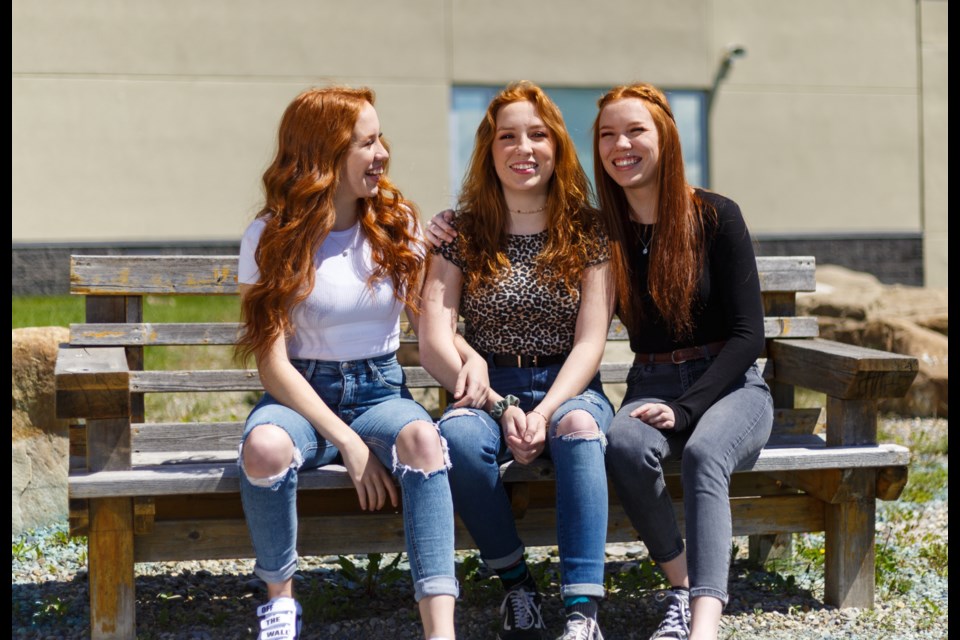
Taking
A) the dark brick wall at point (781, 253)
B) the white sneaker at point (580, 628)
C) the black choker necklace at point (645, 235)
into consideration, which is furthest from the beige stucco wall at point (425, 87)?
the white sneaker at point (580, 628)

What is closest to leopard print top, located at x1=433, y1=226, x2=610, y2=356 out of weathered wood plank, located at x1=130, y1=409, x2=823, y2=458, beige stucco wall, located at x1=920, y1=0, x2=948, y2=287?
weathered wood plank, located at x1=130, y1=409, x2=823, y2=458

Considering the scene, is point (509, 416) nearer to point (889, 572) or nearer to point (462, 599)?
point (462, 599)

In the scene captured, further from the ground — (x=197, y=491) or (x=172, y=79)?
(x=172, y=79)

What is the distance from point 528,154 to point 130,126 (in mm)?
7872

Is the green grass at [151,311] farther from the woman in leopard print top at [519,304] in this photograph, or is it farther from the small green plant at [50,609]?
the woman in leopard print top at [519,304]

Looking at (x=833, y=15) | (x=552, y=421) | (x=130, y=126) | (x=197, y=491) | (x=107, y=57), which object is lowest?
(x=197, y=491)

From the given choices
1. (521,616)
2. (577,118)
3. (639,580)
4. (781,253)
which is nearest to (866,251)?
(781,253)

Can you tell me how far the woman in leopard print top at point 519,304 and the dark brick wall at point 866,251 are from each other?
27.8 ft

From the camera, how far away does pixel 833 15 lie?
11.3 meters

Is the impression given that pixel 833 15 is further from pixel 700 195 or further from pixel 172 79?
pixel 700 195

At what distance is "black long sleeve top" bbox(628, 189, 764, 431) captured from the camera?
3.11m

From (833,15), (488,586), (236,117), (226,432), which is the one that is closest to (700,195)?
(488,586)

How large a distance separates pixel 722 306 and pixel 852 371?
429 millimetres

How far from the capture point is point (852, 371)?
10.4 feet
